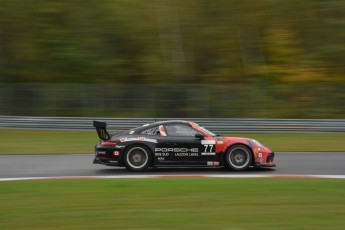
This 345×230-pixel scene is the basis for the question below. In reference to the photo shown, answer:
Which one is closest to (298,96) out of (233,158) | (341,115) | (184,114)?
(341,115)

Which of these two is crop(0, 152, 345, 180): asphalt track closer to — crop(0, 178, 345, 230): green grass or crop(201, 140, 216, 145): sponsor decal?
crop(201, 140, 216, 145): sponsor decal

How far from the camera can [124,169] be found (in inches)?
573

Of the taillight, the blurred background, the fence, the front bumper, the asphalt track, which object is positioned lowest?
the asphalt track

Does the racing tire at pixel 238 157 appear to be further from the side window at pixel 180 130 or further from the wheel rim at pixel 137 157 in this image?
the wheel rim at pixel 137 157

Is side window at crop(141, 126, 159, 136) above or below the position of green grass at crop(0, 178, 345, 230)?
above

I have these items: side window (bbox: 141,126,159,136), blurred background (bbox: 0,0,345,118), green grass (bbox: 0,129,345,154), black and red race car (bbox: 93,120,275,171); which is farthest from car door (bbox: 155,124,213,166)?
blurred background (bbox: 0,0,345,118)

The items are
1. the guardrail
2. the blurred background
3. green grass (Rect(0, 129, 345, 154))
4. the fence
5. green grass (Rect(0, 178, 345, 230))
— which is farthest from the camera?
the blurred background

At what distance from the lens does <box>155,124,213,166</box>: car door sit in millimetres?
13750

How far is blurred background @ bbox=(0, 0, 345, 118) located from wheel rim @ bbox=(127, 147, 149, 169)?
764 inches

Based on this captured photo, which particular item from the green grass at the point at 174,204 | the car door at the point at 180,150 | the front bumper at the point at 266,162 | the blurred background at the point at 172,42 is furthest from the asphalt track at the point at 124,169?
the blurred background at the point at 172,42

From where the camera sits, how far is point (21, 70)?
35562 millimetres

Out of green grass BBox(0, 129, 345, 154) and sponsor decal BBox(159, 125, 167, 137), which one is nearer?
sponsor decal BBox(159, 125, 167, 137)

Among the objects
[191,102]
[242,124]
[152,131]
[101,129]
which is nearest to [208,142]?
[152,131]

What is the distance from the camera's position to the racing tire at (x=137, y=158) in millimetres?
13758
